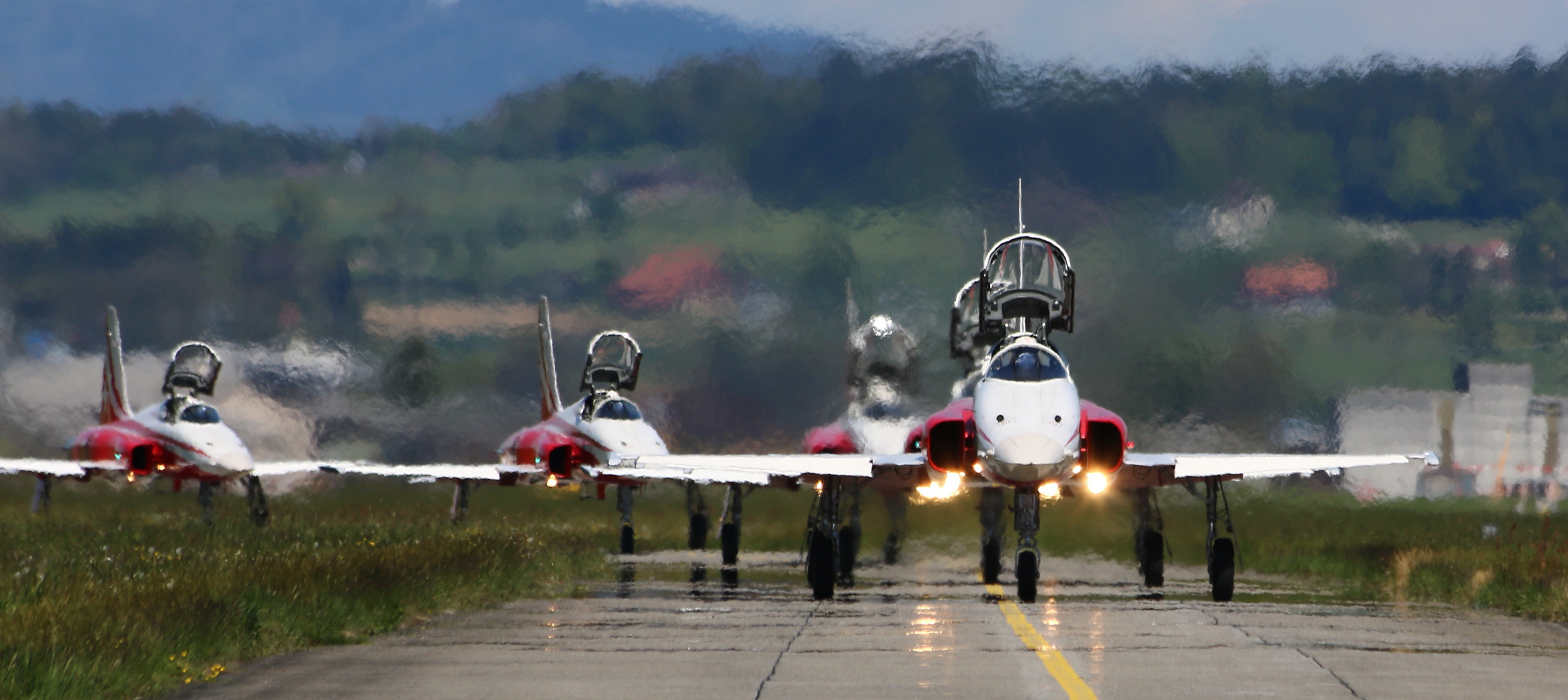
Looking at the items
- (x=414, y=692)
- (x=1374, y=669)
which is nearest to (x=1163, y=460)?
(x=1374, y=669)

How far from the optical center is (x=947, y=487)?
21641mm

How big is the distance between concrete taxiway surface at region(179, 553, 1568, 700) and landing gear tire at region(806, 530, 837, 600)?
1.19 feet

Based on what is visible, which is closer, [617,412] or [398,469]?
[398,469]

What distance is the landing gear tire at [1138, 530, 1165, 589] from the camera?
2583 centimetres

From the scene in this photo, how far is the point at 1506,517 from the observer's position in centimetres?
3081

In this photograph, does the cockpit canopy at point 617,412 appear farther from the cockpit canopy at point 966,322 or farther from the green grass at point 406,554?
the cockpit canopy at point 966,322

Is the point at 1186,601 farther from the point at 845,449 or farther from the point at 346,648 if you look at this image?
the point at 845,449

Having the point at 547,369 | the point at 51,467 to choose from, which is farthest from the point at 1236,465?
the point at 51,467

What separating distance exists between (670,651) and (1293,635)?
575cm

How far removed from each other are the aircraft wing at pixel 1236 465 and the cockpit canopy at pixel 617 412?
16318mm

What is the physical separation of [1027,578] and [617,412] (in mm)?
18156

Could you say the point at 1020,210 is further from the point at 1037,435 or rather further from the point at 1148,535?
the point at 1037,435

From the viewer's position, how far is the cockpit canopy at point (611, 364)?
3806 cm

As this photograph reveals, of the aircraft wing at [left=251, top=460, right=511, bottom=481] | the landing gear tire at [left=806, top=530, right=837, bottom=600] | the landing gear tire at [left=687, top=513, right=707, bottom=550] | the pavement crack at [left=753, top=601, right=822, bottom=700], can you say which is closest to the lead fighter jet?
the landing gear tire at [left=806, top=530, right=837, bottom=600]
